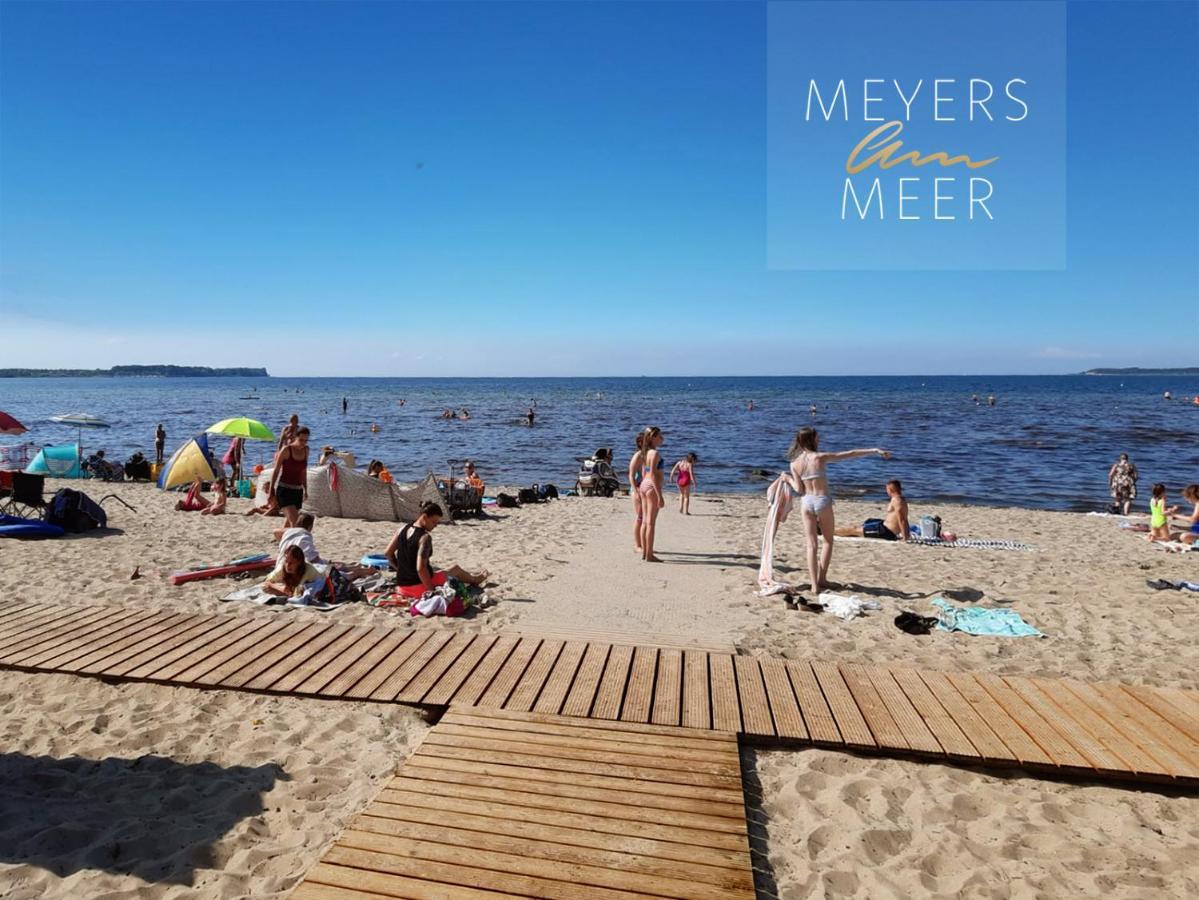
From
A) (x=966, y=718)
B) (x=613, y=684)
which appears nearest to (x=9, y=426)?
(x=613, y=684)

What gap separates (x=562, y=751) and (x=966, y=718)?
2.69 metres

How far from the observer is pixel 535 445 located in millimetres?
33938

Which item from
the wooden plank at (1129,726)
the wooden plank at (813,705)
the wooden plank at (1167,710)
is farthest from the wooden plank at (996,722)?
the wooden plank at (1167,710)

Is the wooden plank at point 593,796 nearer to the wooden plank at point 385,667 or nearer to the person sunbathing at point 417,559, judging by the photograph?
the wooden plank at point 385,667

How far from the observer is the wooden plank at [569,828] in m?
3.38

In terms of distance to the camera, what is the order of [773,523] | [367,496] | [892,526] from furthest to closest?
[367,496]
[892,526]
[773,523]

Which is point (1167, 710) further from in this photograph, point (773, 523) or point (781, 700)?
point (773, 523)

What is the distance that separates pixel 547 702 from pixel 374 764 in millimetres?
1162

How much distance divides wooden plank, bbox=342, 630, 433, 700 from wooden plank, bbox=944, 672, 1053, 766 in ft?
13.0

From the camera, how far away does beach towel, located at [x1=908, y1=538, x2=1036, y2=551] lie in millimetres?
11795

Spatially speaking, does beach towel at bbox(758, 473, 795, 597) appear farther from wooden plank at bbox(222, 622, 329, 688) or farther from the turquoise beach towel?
wooden plank at bbox(222, 622, 329, 688)

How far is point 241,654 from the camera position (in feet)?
19.3

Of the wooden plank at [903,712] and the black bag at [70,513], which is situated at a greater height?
the black bag at [70,513]

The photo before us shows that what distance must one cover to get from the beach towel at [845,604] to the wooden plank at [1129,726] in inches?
80.1
